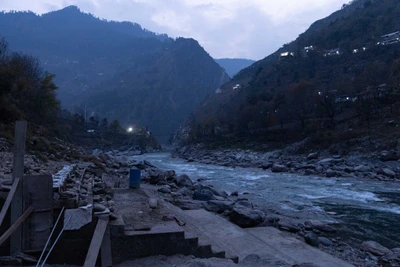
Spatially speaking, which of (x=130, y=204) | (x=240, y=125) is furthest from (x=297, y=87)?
(x=130, y=204)

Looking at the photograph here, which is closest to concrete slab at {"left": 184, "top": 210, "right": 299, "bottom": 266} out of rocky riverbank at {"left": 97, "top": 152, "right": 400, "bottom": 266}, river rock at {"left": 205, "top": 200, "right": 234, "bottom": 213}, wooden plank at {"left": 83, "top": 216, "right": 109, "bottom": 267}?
rocky riverbank at {"left": 97, "top": 152, "right": 400, "bottom": 266}

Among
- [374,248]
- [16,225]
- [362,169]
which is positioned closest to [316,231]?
[374,248]

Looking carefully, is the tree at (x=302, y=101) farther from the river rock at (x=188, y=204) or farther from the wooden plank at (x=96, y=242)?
the wooden plank at (x=96, y=242)

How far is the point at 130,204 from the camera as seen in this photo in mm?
8078

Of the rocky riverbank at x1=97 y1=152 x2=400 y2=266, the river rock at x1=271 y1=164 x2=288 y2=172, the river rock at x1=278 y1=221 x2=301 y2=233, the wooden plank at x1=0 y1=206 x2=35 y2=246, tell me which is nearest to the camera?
the wooden plank at x1=0 y1=206 x2=35 y2=246

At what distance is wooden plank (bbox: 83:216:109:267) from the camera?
15.4ft

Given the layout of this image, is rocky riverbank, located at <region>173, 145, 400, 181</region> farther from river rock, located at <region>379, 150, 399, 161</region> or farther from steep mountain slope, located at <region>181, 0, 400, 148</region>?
steep mountain slope, located at <region>181, 0, 400, 148</region>

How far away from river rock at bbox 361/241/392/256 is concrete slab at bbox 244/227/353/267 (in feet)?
5.10

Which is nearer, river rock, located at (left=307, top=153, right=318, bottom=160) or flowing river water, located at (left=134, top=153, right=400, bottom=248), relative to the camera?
flowing river water, located at (left=134, top=153, right=400, bottom=248)

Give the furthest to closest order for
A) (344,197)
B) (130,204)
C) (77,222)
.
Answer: (344,197) → (130,204) → (77,222)

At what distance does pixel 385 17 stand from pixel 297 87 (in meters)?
48.6

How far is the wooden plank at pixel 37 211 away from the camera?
571 centimetres

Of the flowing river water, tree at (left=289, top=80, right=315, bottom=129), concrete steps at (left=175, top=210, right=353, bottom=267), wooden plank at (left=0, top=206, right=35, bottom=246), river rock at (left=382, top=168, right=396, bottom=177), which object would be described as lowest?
the flowing river water

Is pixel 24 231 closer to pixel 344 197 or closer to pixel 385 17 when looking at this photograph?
pixel 344 197
